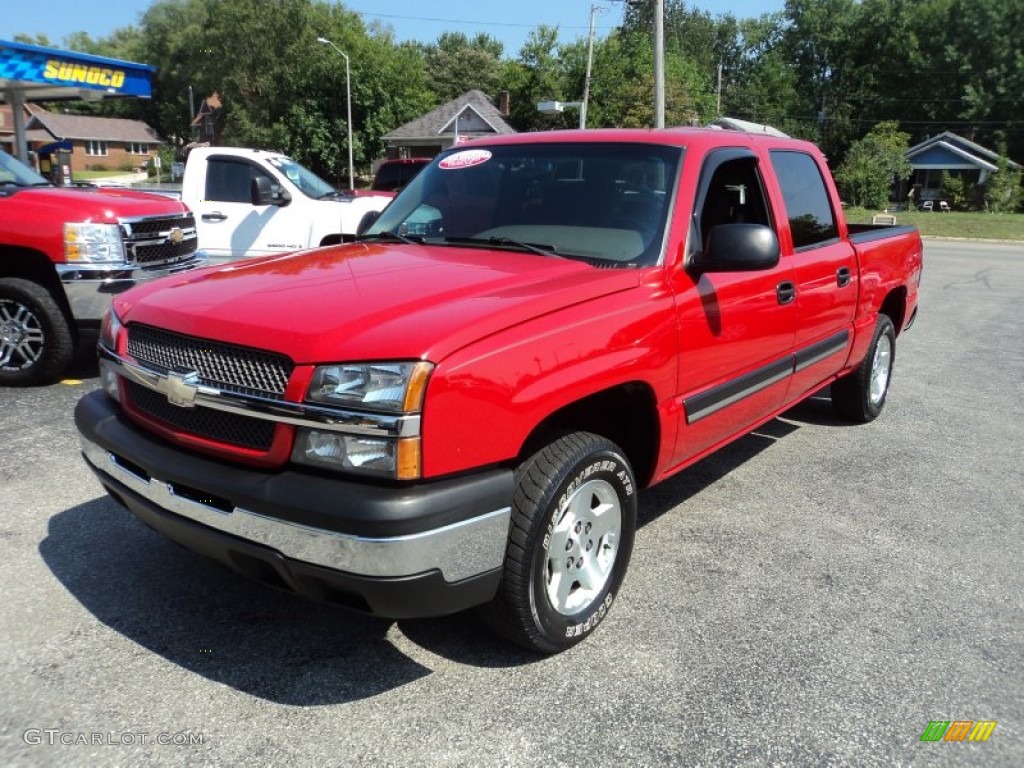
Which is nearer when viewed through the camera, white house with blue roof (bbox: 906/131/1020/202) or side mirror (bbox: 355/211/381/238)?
side mirror (bbox: 355/211/381/238)

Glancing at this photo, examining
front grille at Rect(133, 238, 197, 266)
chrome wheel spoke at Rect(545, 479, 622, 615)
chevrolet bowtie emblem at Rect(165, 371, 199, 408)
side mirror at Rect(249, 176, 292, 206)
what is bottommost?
chrome wheel spoke at Rect(545, 479, 622, 615)

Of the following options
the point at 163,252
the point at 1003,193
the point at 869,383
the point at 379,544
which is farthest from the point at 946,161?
the point at 379,544

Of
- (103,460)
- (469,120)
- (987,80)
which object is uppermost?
(987,80)

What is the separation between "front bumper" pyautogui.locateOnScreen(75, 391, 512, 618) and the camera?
2.29 meters

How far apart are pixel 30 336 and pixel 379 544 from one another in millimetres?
5249

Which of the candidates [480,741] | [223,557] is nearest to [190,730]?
[223,557]

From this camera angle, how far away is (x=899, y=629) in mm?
3189

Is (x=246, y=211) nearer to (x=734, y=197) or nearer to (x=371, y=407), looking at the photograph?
(x=734, y=197)

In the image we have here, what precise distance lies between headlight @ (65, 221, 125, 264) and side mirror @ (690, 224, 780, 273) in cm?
483

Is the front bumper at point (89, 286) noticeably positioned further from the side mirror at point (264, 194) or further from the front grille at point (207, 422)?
the front grille at point (207, 422)

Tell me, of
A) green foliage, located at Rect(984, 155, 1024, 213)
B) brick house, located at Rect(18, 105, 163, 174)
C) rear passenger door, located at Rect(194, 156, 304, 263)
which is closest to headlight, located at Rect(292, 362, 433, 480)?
rear passenger door, located at Rect(194, 156, 304, 263)

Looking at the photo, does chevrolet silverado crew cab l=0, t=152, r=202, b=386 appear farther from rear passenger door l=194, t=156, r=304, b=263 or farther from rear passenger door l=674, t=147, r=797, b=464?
rear passenger door l=674, t=147, r=797, b=464

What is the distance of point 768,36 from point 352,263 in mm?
92698

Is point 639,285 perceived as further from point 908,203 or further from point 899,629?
point 908,203
